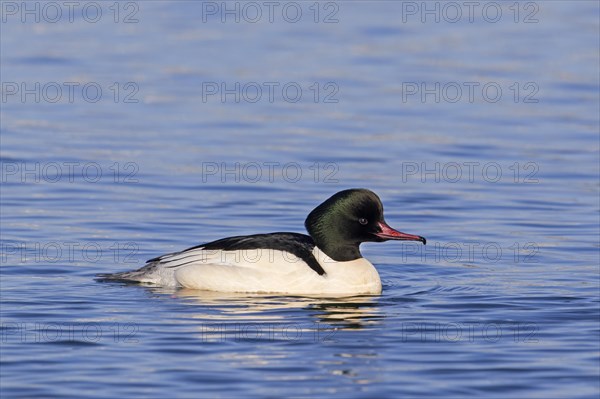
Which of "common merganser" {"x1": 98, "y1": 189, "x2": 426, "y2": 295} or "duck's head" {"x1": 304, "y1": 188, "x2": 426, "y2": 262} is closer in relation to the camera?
"common merganser" {"x1": 98, "y1": 189, "x2": 426, "y2": 295}

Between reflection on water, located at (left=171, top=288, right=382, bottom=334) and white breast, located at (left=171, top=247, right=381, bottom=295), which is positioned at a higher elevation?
white breast, located at (left=171, top=247, right=381, bottom=295)

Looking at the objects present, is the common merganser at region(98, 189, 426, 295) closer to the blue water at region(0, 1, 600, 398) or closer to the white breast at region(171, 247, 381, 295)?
the white breast at region(171, 247, 381, 295)

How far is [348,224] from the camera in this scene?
14.8 meters

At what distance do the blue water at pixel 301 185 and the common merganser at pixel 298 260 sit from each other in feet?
0.76

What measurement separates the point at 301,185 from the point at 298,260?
18.1 ft

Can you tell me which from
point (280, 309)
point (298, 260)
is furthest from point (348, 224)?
point (280, 309)

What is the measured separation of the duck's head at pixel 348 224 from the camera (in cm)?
1473

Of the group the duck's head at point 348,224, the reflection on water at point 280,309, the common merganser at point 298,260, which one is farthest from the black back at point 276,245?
the reflection on water at point 280,309

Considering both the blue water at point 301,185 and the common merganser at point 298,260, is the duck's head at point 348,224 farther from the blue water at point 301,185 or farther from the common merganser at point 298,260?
the blue water at point 301,185

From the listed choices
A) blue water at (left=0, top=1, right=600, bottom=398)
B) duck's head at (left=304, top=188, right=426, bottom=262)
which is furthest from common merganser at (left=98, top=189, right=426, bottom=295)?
blue water at (left=0, top=1, right=600, bottom=398)

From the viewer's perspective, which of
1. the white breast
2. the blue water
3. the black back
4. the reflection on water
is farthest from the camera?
the black back

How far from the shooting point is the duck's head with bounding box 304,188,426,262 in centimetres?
1473

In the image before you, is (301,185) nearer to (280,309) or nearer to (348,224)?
(348,224)

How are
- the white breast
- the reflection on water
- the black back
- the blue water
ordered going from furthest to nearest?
the black back < the white breast < the reflection on water < the blue water
